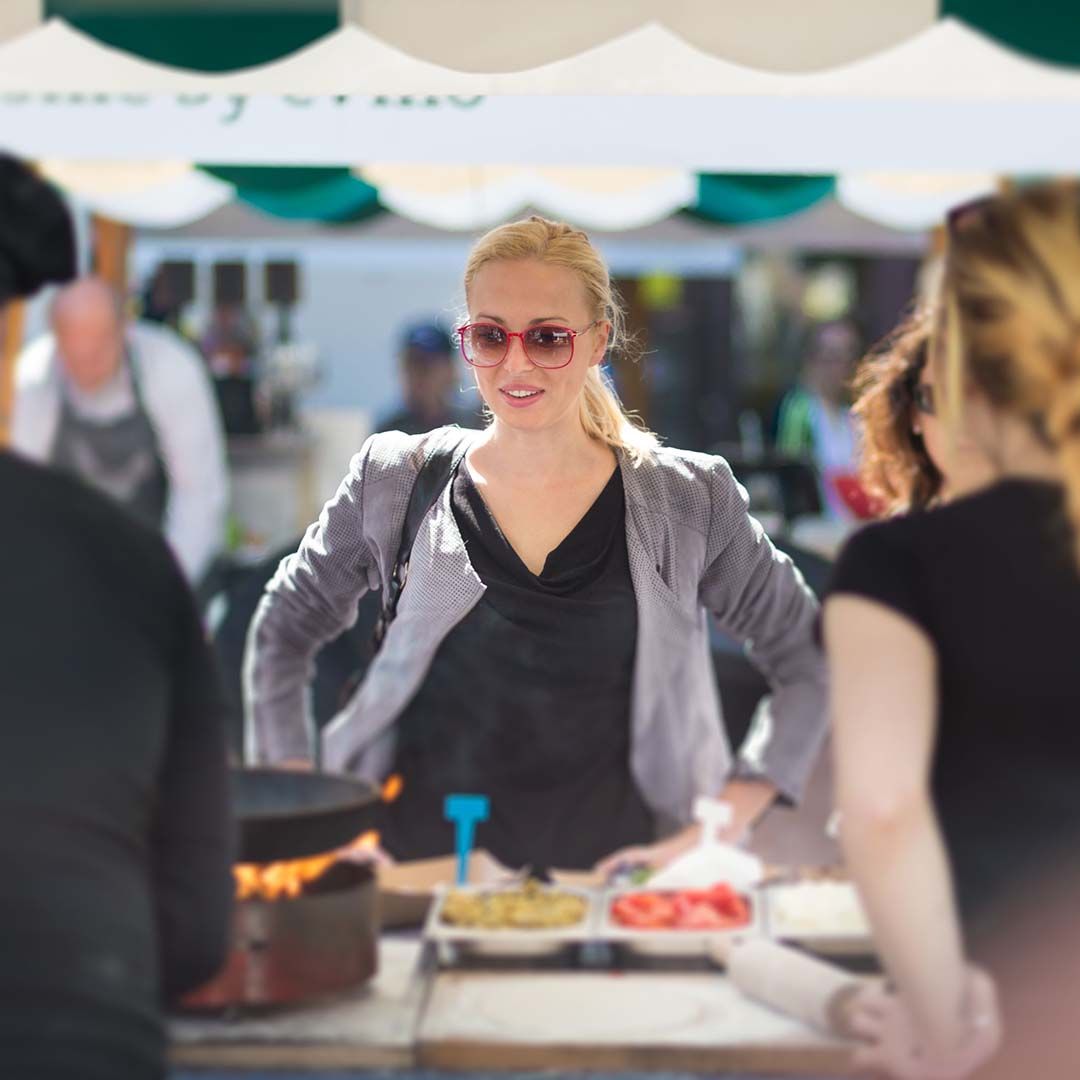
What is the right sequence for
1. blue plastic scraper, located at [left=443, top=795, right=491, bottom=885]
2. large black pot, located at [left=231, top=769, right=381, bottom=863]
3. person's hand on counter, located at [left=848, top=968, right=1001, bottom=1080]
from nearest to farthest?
person's hand on counter, located at [left=848, top=968, right=1001, bottom=1080] < large black pot, located at [left=231, top=769, right=381, bottom=863] < blue plastic scraper, located at [left=443, top=795, right=491, bottom=885]

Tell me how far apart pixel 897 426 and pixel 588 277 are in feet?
1.25

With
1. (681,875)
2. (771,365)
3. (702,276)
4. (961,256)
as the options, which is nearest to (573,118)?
(961,256)

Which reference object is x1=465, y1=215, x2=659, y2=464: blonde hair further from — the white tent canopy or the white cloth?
the white cloth

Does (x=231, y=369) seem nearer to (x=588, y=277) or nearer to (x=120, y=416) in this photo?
(x=120, y=416)

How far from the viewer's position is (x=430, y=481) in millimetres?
1809

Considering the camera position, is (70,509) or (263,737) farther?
(263,737)

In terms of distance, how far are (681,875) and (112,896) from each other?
1.10 meters

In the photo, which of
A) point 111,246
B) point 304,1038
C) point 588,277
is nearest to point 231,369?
point 111,246

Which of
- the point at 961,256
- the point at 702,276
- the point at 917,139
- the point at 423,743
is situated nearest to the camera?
the point at 961,256

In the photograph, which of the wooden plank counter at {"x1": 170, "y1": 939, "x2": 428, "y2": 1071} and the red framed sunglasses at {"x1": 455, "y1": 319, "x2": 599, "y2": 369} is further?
the red framed sunglasses at {"x1": 455, "y1": 319, "x2": 599, "y2": 369}

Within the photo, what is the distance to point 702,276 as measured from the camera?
610 cm

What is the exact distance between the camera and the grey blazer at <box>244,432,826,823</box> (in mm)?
1827

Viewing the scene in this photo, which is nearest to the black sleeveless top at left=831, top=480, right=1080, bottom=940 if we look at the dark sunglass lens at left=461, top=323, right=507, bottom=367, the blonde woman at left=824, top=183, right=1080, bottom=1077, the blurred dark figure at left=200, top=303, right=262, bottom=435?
the blonde woman at left=824, top=183, right=1080, bottom=1077

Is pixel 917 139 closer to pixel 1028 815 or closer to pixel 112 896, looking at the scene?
pixel 1028 815
